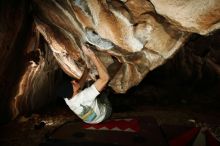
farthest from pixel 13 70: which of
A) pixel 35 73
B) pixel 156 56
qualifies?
pixel 156 56

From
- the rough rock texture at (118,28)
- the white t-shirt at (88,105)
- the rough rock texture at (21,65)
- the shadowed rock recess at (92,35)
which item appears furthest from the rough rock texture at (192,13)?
the rough rock texture at (21,65)

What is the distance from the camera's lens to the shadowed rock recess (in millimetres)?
3582

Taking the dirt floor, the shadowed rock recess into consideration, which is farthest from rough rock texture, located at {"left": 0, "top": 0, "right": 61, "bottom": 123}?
the dirt floor

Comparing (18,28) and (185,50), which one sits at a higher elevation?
(18,28)

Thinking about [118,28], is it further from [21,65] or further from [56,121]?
[56,121]

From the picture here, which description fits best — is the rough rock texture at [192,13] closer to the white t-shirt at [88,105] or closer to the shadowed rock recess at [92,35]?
the shadowed rock recess at [92,35]

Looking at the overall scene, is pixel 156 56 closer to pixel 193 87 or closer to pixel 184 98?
pixel 184 98

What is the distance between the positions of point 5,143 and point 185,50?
7.41 metres

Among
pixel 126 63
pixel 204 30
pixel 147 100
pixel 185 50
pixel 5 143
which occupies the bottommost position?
pixel 147 100

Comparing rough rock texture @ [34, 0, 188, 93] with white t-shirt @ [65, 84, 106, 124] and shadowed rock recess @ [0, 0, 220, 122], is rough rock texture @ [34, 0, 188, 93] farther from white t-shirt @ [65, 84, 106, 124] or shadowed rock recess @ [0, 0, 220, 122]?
white t-shirt @ [65, 84, 106, 124]

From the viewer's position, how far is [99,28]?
14.1ft

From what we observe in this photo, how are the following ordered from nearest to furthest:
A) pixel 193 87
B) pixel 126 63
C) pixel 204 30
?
pixel 204 30 → pixel 126 63 → pixel 193 87

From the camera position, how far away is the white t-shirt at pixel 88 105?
4.76 meters

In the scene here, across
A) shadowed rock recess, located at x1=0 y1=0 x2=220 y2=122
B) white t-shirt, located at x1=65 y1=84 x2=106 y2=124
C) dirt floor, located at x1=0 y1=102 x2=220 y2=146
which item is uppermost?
shadowed rock recess, located at x1=0 y1=0 x2=220 y2=122
